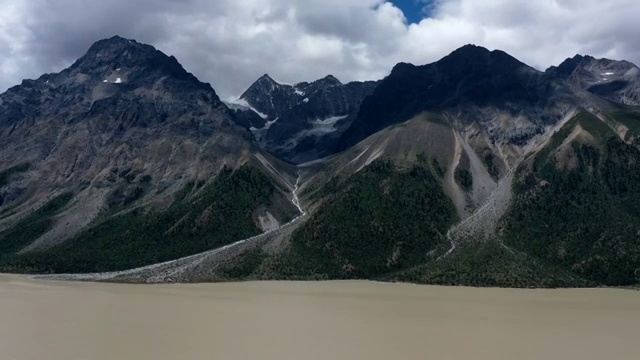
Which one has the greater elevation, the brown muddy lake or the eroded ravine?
the eroded ravine

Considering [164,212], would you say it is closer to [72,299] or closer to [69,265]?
[69,265]

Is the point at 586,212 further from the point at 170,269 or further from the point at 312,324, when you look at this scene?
the point at 312,324

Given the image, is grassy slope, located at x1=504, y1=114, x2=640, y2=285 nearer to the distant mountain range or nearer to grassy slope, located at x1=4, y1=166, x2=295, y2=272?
the distant mountain range

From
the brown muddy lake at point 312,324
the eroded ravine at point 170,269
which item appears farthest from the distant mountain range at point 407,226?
the brown muddy lake at point 312,324

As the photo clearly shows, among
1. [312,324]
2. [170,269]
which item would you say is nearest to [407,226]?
[170,269]

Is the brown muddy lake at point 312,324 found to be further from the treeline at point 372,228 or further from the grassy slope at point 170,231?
the grassy slope at point 170,231

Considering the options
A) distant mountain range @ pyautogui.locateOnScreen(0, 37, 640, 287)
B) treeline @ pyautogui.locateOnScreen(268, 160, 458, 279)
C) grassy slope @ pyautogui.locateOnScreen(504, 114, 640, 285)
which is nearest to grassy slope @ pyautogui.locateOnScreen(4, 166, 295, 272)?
distant mountain range @ pyautogui.locateOnScreen(0, 37, 640, 287)
